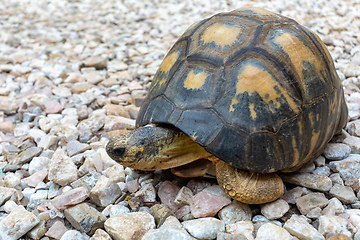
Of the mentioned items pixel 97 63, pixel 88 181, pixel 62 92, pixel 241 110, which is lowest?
pixel 88 181

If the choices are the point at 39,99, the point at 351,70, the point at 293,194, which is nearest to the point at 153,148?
the point at 293,194

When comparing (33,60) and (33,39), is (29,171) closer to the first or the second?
(33,60)

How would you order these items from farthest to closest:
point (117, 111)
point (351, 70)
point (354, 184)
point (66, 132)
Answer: point (351, 70) < point (117, 111) < point (66, 132) < point (354, 184)

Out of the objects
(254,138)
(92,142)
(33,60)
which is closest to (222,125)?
(254,138)

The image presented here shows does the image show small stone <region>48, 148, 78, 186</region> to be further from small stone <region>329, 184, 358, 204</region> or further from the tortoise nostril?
small stone <region>329, 184, 358, 204</region>

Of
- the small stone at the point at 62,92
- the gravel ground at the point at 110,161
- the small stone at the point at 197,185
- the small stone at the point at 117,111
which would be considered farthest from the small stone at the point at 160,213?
the small stone at the point at 62,92

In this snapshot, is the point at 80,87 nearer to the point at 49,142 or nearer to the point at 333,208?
the point at 49,142
